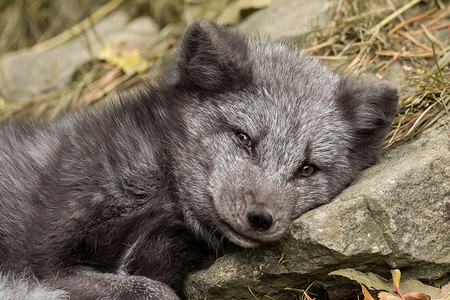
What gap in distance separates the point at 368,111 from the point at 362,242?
1.08 metres

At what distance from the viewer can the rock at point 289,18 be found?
591cm

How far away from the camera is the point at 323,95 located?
386 centimetres

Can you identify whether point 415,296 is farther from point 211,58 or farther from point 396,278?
point 211,58

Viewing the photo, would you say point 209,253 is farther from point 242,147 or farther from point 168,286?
point 242,147

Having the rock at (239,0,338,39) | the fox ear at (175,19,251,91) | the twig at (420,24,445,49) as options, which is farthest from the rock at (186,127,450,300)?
the rock at (239,0,338,39)

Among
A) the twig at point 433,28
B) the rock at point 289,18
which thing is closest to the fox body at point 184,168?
the twig at point 433,28

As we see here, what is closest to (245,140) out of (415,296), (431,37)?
(415,296)

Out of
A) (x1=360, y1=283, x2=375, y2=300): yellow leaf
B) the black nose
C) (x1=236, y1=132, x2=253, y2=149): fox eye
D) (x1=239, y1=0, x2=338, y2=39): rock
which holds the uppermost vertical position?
(x1=236, y1=132, x2=253, y2=149): fox eye

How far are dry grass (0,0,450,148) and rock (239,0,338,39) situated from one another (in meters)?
0.16

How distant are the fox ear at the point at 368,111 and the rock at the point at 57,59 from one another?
3.73 m

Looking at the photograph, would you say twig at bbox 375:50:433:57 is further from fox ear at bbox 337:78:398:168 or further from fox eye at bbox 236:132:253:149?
fox eye at bbox 236:132:253:149

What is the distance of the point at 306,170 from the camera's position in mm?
3734

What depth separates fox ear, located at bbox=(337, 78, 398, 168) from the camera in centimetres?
394

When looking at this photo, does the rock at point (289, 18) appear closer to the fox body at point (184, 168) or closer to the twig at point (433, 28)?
the twig at point (433, 28)
